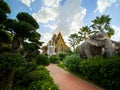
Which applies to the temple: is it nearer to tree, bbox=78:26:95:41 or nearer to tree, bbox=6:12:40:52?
tree, bbox=78:26:95:41

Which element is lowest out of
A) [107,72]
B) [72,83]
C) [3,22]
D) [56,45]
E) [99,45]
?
[72,83]

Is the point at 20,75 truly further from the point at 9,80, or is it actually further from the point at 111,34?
the point at 111,34

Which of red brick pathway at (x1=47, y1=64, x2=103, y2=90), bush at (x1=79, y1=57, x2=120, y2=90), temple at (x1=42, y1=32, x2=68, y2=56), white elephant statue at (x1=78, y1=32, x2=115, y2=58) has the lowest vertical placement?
red brick pathway at (x1=47, y1=64, x2=103, y2=90)

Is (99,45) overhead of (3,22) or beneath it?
beneath

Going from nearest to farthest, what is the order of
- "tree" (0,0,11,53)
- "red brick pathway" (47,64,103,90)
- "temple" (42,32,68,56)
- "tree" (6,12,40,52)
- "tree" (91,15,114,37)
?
"tree" (6,12,40,52) < "tree" (0,0,11,53) < "red brick pathway" (47,64,103,90) < "tree" (91,15,114,37) < "temple" (42,32,68,56)

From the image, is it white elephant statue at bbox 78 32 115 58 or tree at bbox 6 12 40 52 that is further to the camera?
white elephant statue at bbox 78 32 115 58

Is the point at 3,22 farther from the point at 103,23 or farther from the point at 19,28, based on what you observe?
the point at 103,23

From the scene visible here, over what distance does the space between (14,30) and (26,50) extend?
403cm

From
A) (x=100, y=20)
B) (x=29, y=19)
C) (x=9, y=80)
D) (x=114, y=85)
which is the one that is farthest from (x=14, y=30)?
(x=100, y=20)

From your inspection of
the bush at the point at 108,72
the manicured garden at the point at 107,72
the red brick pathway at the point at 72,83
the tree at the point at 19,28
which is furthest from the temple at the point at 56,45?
the tree at the point at 19,28

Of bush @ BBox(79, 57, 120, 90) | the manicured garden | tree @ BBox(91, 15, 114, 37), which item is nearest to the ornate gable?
tree @ BBox(91, 15, 114, 37)

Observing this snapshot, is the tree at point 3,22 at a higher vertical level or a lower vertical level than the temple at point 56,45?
lower

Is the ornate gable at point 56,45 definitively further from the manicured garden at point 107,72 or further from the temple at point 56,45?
the manicured garden at point 107,72

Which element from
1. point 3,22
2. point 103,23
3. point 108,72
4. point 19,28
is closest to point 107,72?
point 108,72
